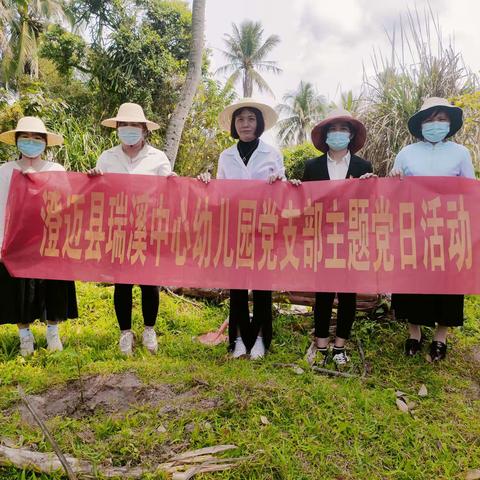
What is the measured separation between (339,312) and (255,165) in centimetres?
129

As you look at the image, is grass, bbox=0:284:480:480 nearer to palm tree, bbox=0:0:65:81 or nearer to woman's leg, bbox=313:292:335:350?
woman's leg, bbox=313:292:335:350

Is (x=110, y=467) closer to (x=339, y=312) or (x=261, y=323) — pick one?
(x=261, y=323)

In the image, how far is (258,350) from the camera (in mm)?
3256

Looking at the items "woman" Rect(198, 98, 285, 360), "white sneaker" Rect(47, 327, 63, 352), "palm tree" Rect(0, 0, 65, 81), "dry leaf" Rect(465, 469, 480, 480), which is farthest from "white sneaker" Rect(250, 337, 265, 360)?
"palm tree" Rect(0, 0, 65, 81)

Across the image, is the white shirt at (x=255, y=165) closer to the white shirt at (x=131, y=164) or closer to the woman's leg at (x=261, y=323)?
the white shirt at (x=131, y=164)

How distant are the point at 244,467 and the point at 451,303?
196 centimetres

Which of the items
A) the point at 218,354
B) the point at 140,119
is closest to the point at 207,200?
the point at 140,119

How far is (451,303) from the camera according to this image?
3.05 metres

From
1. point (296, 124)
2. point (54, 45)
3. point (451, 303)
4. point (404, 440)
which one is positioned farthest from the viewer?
point (296, 124)

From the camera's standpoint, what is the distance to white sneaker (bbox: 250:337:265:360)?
323cm

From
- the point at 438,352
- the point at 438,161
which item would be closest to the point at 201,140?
the point at 438,161

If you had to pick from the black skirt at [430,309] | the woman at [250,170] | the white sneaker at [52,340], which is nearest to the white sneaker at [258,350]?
the woman at [250,170]

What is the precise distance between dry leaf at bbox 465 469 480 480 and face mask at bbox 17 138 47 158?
11.8 ft

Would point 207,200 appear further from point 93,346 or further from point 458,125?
point 458,125
